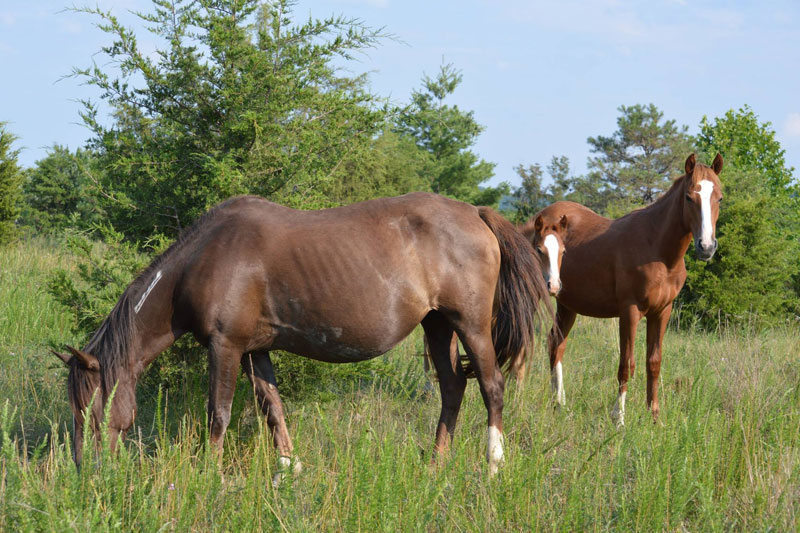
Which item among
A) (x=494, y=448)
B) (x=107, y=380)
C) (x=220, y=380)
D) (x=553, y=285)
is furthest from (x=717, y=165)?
(x=107, y=380)

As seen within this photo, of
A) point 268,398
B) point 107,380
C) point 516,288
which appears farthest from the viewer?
point 516,288

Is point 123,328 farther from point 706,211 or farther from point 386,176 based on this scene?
point 386,176

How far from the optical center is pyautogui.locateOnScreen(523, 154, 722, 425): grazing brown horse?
5.56 meters

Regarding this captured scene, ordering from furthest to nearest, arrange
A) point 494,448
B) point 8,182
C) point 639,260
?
point 8,182 < point 639,260 < point 494,448

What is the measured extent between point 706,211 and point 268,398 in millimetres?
3622

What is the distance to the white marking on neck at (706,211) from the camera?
17.7 feet

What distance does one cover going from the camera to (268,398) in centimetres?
470

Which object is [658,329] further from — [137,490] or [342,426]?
[137,490]

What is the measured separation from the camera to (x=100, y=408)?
4.20 meters

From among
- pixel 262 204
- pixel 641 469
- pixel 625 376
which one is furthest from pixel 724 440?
pixel 262 204

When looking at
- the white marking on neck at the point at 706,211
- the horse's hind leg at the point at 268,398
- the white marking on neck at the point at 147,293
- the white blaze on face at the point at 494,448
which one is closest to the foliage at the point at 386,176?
the white marking on neck at the point at 706,211

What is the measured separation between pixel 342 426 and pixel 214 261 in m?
1.76

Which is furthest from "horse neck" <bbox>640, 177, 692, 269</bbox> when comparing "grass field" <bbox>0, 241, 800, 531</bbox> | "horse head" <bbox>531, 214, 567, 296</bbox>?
"grass field" <bbox>0, 241, 800, 531</bbox>

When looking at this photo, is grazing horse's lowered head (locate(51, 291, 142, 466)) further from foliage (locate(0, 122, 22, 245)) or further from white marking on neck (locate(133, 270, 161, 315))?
foliage (locate(0, 122, 22, 245))
